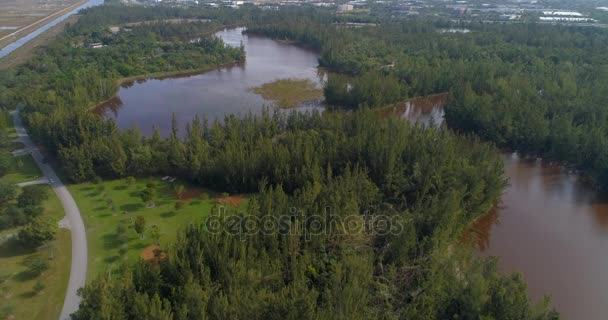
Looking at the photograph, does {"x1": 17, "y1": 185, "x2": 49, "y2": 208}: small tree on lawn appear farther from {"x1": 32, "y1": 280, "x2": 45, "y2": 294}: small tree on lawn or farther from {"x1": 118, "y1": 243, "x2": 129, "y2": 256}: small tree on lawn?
{"x1": 32, "y1": 280, "x2": 45, "y2": 294}: small tree on lawn

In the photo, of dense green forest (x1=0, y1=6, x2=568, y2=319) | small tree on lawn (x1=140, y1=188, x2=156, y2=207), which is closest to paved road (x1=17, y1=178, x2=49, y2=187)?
dense green forest (x1=0, y1=6, x2=568, y2=319)

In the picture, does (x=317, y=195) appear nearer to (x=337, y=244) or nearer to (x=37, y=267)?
(x=337, y=244)

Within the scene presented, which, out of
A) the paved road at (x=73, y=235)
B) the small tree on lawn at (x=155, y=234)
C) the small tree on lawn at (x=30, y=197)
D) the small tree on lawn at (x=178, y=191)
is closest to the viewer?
the paved road at (x=73, y=235)

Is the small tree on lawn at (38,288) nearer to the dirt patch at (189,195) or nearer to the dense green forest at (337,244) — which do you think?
the dense green forest at (337,244)

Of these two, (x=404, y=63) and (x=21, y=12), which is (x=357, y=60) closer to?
(x=404, y=63)

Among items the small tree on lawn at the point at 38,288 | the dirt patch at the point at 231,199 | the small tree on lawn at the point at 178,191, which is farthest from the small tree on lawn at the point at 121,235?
the dirt patch at the point at 231,199

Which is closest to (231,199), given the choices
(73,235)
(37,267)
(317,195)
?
(317,195)
